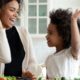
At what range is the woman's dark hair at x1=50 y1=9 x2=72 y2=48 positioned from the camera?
1.19 m

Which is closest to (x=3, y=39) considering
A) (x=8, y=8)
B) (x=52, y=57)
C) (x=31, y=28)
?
(x=8, y=8)

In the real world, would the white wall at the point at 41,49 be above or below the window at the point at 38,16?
below

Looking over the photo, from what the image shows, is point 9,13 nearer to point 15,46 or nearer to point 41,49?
point 15,46

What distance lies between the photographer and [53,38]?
3.88ft

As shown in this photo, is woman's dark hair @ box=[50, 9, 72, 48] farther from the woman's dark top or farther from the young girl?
the woman's dark top

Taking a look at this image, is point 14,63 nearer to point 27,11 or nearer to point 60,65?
point 60,65

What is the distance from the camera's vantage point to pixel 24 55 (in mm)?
1094

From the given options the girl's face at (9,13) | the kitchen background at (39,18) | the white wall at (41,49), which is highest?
the girl's face at (9,13)

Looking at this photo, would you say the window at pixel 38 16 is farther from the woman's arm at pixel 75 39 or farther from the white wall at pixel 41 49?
the woman's arm at pixel 75 39

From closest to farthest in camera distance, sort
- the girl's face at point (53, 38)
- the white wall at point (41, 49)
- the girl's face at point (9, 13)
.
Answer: the girl's face at point (9, 13)
the girl's face at point (53, 38)
the white wall at point (41, 49)

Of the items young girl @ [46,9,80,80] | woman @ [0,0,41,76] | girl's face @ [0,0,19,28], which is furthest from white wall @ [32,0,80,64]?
girl's face @ [0,0,19,28]

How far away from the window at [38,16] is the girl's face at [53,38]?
2.06m

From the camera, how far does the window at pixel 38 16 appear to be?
10.7 feet

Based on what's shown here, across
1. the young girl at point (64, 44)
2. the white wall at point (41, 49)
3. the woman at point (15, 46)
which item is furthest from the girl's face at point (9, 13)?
the white wall at point (41, 49)
